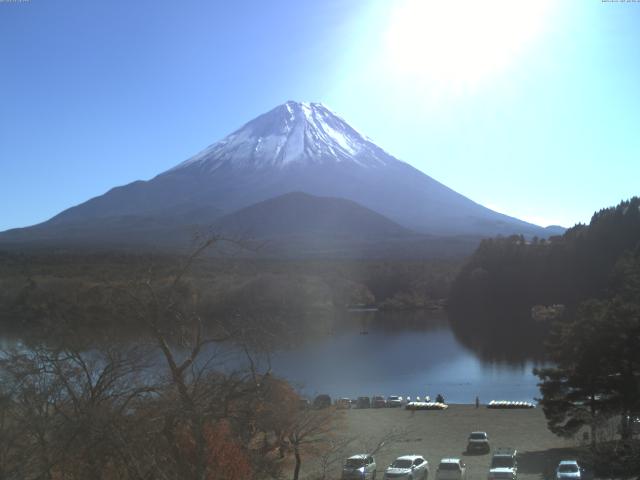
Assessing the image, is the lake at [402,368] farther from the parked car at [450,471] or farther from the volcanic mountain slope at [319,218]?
the volcanic mountain slope at [319,218]

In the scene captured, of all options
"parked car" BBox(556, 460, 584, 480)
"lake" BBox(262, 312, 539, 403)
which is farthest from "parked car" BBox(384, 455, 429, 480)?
"lake" BBox(262, 312, 539, 403)

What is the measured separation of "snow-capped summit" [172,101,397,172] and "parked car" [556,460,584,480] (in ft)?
272

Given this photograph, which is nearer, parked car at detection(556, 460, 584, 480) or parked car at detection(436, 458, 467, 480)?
parked car at detection(556, 460, 584, 480)

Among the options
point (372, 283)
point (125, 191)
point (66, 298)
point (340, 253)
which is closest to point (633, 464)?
point (66, 298)

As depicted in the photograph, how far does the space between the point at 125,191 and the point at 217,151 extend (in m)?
16.8

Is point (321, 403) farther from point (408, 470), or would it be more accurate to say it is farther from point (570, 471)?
point (570, 471)

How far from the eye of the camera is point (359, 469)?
7.23 meters

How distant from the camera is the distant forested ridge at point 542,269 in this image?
39.7 m

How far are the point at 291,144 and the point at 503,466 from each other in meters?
88.1

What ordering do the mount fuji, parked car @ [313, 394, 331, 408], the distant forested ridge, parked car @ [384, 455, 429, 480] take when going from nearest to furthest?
1. parked car @ [384, 455, 429, 480]
2. parked car @ [313, 394, 331, 408]
3. the distant forested ridge
4. the mount fuji

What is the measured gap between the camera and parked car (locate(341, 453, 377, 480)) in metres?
6.92

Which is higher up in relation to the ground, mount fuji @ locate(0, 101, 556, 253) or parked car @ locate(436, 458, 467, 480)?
mount fuji @ locate(0, 101, 556, 253)

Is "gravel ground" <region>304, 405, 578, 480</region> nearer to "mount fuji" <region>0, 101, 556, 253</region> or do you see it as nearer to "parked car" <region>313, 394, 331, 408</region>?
"parked car" <region>313, 394, 331, 408</region>

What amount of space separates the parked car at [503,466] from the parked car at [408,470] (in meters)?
0.74
